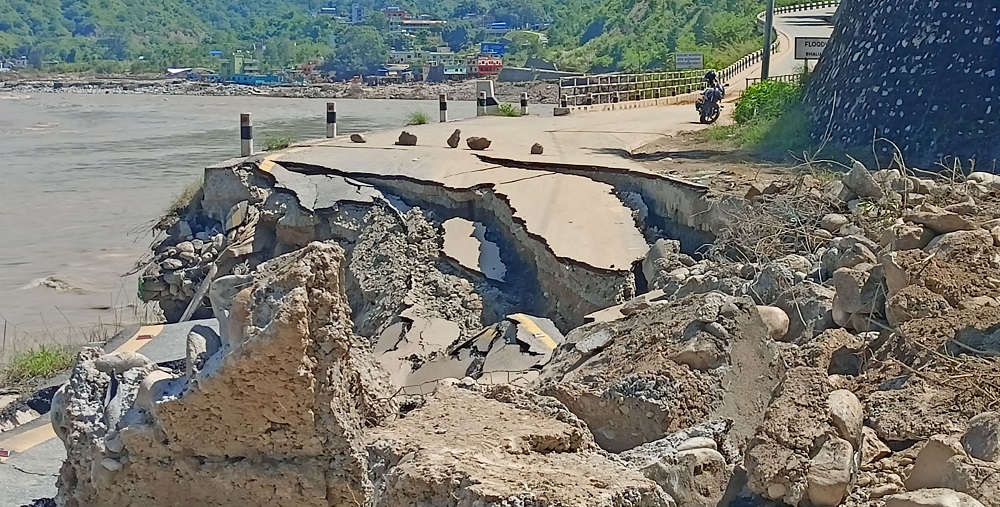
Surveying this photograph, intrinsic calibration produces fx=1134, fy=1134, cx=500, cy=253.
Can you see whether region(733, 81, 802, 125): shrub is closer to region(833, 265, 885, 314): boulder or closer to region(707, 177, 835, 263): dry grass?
region(707, 177, 835, 263): dry grass

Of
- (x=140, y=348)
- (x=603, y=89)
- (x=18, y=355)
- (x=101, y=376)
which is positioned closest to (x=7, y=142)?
(x=603, y=89)

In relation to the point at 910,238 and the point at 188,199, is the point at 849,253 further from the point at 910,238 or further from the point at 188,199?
the point at 188,199

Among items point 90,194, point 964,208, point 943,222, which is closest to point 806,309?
point 943,222

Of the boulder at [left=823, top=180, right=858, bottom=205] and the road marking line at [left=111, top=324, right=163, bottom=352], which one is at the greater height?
the boulder at [left=823, top=180, right=858, bottom=205]

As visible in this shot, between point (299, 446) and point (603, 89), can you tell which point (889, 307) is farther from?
point (603, 89)

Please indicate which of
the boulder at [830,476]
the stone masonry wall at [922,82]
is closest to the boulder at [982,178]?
the stone masonry wall at [922,82]

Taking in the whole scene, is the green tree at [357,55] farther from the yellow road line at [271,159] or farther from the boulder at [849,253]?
the boulder at [849,253]

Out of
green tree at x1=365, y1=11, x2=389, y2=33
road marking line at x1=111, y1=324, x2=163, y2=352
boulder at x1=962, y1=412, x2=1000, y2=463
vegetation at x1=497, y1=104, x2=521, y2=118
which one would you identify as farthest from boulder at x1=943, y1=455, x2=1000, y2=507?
green tree at x1=365, y1=11, x2=389, y2=33
